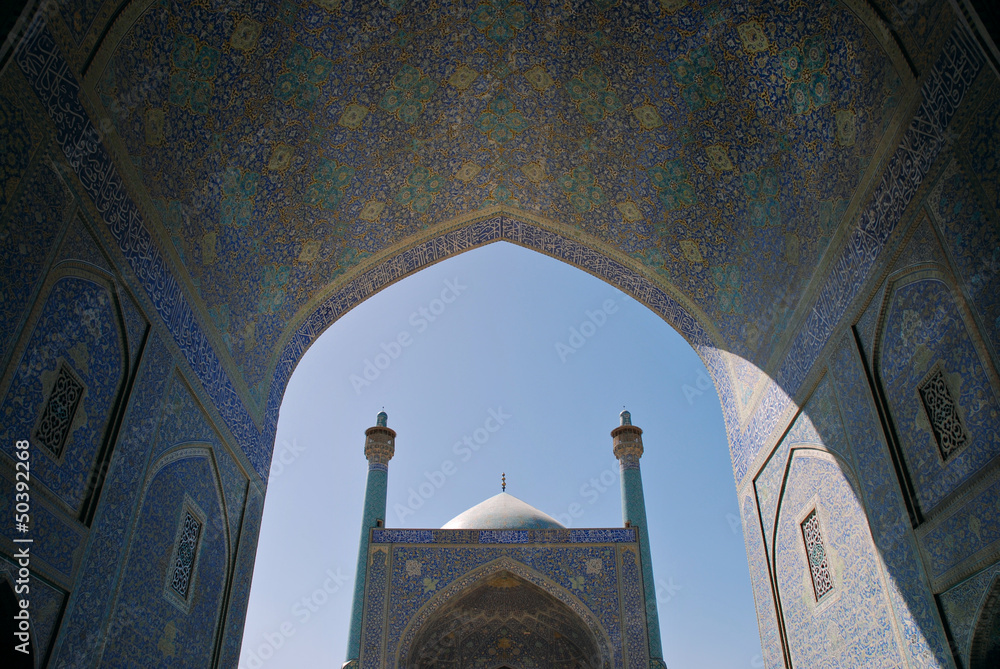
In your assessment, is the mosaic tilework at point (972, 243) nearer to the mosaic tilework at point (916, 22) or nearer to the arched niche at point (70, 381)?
the mosaic tilework at point (916, 22)

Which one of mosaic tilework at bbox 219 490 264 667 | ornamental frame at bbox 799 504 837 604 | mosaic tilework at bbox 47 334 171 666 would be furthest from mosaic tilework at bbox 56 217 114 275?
ornamental frame at bbox 799 504 837 604

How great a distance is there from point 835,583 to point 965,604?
1.01 m

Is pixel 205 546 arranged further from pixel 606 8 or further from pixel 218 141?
pixel 606 8

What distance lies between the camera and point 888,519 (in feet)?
9.53

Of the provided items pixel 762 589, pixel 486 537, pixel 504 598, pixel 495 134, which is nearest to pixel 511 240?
pixel 495 134

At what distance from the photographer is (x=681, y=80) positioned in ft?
13.5

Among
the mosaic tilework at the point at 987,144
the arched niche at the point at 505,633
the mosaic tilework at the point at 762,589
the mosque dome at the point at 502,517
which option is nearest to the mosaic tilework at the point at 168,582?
the mosaic tilework at the point at 762,589

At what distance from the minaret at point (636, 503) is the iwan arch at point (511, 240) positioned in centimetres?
593

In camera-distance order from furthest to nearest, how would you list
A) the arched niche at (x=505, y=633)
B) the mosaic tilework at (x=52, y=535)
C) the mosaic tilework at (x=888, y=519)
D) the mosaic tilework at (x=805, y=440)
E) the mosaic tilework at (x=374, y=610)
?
the arched niche at (x=505, y=633) < the mosaic tilework at (x=374, y=610) < the mosaic tilework at (x=805, y=440) < the mosaic tilework at (x=888, y=519) < the mosaic tilework at (x=52, y=535)

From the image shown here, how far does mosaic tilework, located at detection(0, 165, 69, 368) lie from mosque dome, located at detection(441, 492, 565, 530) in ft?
32.7

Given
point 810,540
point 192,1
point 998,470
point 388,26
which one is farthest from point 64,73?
point 810,540

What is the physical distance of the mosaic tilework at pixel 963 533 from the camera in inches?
90.0

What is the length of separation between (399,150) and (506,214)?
3.42ft

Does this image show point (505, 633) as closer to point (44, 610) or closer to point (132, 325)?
point (132, 325)
